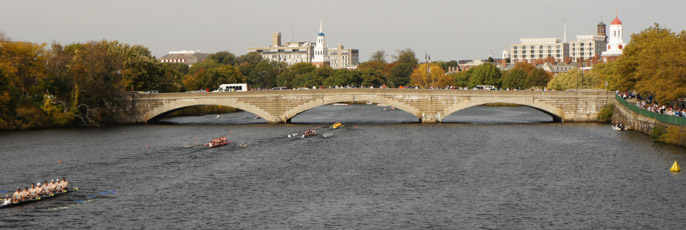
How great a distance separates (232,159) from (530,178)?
27597 mm

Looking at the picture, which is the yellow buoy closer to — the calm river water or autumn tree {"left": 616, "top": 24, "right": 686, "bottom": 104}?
the calm river water

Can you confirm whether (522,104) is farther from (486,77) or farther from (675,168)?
(486,77)

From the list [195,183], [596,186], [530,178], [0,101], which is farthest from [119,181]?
[0,101]

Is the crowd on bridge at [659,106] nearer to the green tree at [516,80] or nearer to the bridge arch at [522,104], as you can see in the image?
the bridge arch at [522,104]

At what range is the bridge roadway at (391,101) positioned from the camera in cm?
9944

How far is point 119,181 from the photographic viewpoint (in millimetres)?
56438

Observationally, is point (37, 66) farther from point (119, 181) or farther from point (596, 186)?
point (596, 186)

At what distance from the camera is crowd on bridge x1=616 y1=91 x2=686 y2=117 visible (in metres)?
78.4

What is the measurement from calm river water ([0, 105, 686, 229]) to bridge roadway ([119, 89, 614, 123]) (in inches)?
339

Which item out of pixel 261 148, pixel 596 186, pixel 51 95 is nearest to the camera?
pixel 596 186

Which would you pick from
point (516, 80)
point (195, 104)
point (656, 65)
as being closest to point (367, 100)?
point (195, 104)

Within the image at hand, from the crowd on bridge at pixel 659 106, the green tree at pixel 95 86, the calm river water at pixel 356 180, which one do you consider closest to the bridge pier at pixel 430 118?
the calm river water at pixel 356 180

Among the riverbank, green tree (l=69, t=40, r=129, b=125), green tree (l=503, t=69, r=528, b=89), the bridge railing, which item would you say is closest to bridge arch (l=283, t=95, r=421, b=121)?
the riverbank

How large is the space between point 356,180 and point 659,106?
5023 centimetres
